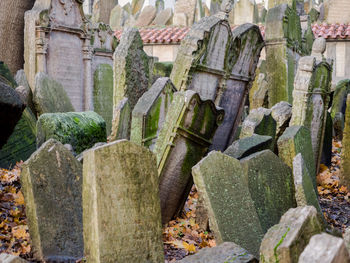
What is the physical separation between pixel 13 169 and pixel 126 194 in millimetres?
3270

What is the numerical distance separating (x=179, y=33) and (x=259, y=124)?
14.9 meters

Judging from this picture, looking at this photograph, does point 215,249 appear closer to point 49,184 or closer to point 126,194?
point 126,194

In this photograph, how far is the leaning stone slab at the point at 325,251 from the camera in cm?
242

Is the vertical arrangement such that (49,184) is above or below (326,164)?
above

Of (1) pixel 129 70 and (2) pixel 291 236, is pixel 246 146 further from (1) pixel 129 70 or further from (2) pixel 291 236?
(1) pixel 129 70

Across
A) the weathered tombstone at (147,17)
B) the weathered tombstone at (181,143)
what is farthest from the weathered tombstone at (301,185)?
the weathered tombstone at (147,17)

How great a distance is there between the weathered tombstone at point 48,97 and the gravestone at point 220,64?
1991 mm

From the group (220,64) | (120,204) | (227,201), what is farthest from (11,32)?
(120,204)

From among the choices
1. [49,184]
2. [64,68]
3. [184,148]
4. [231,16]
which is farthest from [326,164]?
[231,16]

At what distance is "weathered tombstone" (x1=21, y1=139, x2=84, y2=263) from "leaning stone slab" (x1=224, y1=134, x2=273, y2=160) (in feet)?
6.31

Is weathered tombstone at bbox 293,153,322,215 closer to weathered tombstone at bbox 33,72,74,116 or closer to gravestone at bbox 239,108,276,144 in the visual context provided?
gravestone at bbox 239,108,276,144

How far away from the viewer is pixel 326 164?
29.6 ft

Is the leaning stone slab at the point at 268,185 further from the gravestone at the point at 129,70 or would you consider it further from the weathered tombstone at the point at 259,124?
the gravestone at the point at 129,70

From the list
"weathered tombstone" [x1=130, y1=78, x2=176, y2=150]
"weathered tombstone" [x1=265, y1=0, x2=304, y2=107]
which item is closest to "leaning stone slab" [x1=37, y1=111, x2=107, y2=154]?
"weathered tombstone" [x1=130, y1=78, x2=176, y2=150]
